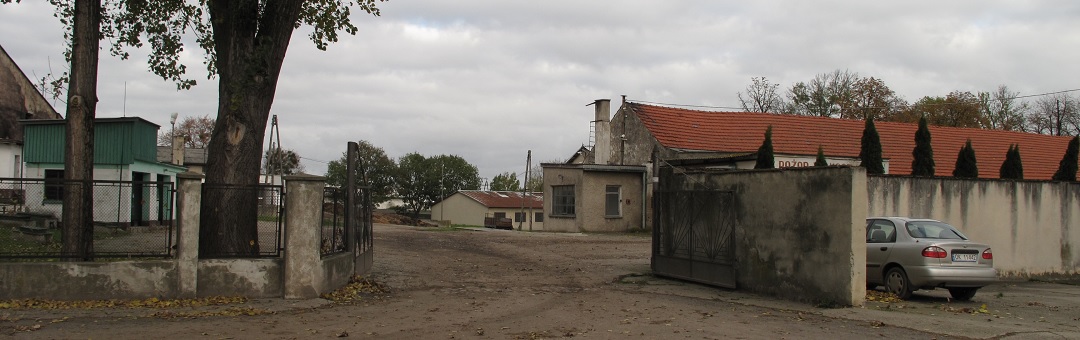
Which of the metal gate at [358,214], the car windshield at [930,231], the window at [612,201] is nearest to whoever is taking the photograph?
the car windshield at [930,231]

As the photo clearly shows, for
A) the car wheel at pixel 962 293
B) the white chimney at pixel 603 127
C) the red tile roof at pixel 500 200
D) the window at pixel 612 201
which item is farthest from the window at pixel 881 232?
the red tile roof at pixel 500 200

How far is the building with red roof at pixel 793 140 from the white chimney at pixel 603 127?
339 millimetres

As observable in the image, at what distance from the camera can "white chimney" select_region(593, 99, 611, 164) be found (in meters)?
39.6

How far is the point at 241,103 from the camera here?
12656mm

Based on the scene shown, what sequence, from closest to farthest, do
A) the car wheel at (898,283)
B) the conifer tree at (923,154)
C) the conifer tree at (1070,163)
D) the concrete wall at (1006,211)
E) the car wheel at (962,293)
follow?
the car wheel at (898,283) < the car wheel at (962,293) < the concrete wall at (1006,211) < the conifer tree at (923,154) < the conifer tree at (1070,163)

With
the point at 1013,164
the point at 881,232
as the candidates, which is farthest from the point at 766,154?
the point at 881,232

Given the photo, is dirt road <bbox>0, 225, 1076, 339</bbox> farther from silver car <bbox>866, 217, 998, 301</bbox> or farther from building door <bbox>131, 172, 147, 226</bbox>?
building door <bbox>131, 172, 147, 226</bbox>

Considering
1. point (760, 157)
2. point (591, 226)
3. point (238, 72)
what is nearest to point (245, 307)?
point (238, 72)

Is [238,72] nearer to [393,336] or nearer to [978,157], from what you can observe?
[393,336]

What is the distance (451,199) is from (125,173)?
49041 mm

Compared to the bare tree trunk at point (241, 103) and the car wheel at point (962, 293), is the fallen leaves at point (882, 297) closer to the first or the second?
the car wheel at point (962, 293)

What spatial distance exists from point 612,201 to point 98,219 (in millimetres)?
23789

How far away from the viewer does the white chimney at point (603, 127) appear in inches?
1558

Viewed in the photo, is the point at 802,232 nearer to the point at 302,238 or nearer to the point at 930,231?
the point at 930,231
